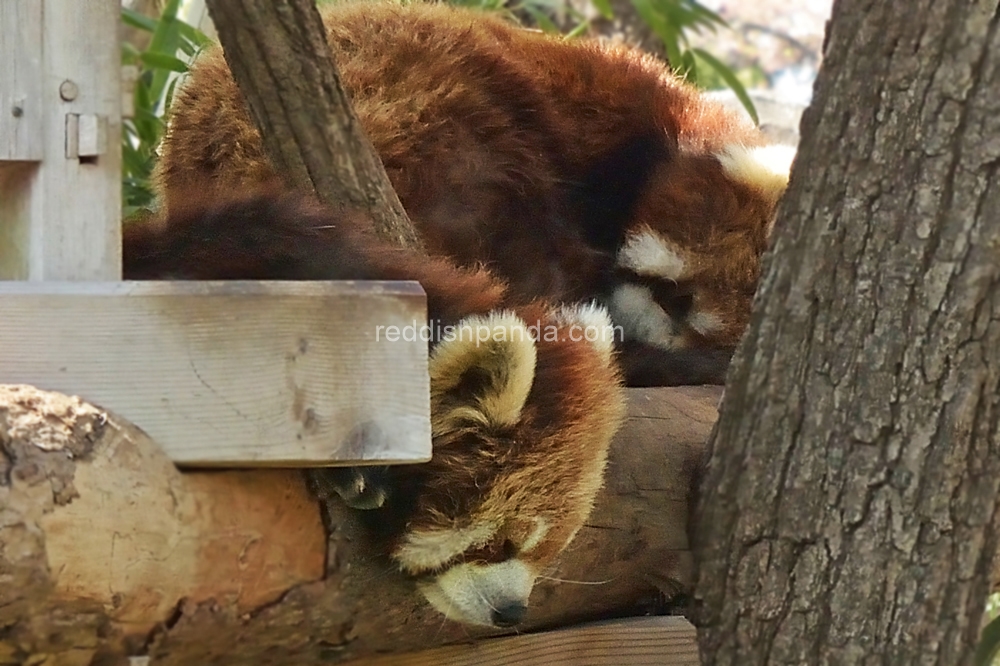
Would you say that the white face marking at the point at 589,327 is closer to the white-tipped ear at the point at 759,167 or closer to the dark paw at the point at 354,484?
the dark paw at the point at 354,484

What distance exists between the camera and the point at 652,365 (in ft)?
6.19

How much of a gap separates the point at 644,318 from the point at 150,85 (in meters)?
1.59

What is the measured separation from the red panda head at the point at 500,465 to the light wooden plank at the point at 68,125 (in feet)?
1.24

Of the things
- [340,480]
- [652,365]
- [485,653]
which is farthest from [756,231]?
[340,480]

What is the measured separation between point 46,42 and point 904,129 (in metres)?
0.86

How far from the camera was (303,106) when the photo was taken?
4.13ft

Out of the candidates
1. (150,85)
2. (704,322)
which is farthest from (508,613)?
(150,85)

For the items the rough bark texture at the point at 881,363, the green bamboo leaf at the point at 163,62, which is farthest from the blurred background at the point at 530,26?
the rough bark texture at the point at 881,363

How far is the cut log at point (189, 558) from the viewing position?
0.99 m

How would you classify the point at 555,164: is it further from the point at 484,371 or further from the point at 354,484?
the point at 354,484

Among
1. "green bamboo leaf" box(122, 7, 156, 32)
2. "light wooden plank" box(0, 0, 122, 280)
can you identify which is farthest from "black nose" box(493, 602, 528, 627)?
"green bamboo leaf" box(122, 7, 156, 32)

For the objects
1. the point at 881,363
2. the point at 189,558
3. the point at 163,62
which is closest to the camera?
the point at 189,558

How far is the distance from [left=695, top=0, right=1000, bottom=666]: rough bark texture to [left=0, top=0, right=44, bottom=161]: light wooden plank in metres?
0.79

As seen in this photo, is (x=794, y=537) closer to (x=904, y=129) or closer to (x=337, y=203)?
(x=904, y=129)
